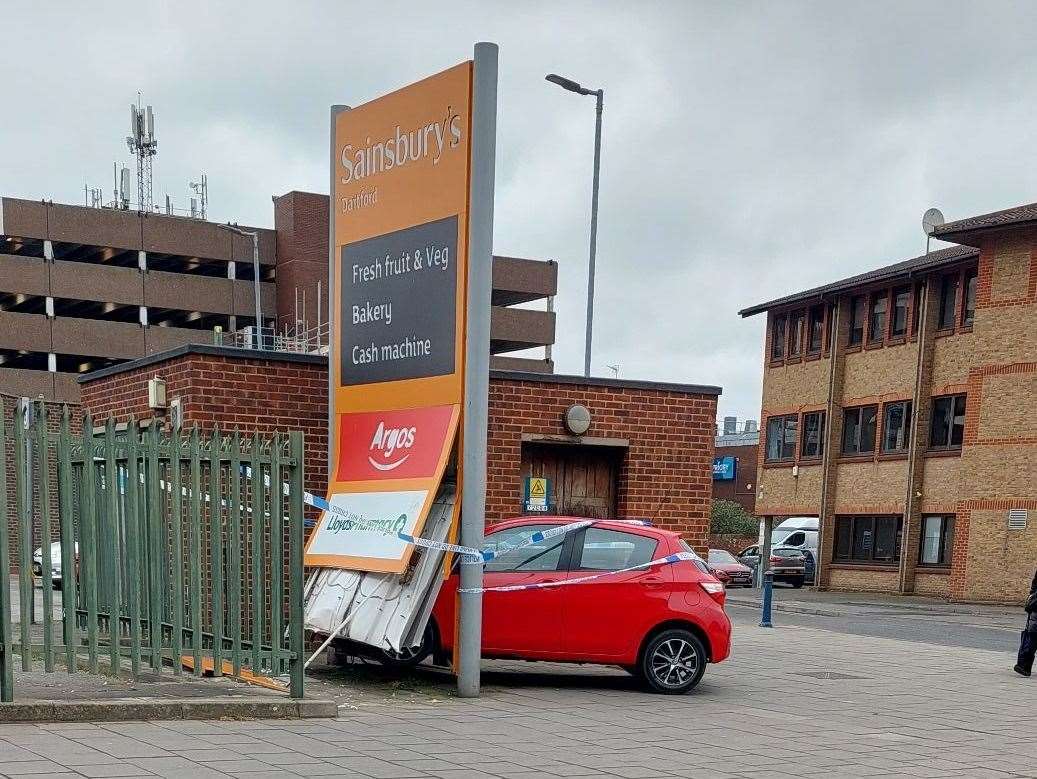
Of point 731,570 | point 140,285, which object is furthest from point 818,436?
point 140,285

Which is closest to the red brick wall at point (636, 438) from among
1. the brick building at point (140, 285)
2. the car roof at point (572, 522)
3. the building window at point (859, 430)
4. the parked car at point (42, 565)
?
the car roof at point (572, 522)

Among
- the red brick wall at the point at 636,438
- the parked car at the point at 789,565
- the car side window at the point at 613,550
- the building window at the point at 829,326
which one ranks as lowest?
the parked car at the point at 789,565

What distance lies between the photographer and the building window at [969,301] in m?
38.1

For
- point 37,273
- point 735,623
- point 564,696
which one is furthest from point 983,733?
point 37,273

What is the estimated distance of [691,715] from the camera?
10.7 m

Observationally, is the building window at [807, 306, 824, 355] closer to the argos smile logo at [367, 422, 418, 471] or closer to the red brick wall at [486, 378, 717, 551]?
the red brick wall at [486, 378, 717, 551]

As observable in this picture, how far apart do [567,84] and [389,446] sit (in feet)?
47.8

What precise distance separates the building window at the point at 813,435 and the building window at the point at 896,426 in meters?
2.97

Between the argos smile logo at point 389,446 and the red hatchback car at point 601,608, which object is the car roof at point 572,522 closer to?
the red hatchback car at point 601,608

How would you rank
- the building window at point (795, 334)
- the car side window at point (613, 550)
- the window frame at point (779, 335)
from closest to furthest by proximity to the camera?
the car side window at point (613, 550) < the building window at point (795, 334) < the window frame at point (779, 335)

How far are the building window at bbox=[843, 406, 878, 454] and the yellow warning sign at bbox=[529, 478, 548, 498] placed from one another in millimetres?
28981

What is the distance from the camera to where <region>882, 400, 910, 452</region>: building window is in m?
40.4

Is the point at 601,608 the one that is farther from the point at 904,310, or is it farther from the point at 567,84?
the point at 904,310

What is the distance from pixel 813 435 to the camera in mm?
44719
